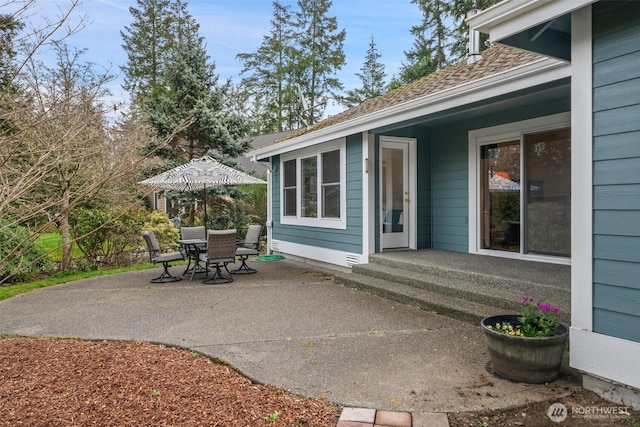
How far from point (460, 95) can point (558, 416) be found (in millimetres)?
3427

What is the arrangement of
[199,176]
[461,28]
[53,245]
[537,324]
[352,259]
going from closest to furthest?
[537,324]
[199,176]
[352,259]
[53,245]
[461,28]

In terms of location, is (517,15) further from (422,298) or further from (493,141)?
(493,141)

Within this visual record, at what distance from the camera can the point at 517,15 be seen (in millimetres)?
2826

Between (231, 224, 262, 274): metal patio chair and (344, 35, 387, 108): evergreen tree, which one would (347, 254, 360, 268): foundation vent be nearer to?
(231, 224, 262, 274): metal patio chair

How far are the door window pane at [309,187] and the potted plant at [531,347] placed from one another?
5.49 metres

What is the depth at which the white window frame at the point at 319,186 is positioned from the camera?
7.26 metres

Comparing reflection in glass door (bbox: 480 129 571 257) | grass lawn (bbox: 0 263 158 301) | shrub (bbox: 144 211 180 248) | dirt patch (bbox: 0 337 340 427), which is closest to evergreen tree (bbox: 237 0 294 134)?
shrub (bbox: 144 211 180 248)

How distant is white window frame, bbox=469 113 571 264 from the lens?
5251 mm

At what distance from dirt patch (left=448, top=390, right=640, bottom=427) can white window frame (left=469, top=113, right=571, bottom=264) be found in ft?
9.80

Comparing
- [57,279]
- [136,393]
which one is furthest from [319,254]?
[136,393]

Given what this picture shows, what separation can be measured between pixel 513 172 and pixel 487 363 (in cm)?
349

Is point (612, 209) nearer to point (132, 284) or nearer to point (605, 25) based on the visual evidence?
point (605, 25)

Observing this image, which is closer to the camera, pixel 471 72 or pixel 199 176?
pixel 471 72

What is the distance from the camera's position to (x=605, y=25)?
264 cm
